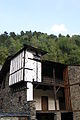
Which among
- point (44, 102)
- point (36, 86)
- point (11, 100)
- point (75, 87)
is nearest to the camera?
point (36, 86)

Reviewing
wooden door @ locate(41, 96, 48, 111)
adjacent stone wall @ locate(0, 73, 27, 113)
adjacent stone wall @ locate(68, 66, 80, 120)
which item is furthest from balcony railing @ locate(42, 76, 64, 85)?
adjacent stone wall @ locate(0, 73, 27, 113)

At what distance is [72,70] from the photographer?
744 inches

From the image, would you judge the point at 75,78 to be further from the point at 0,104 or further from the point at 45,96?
the point at 0,104

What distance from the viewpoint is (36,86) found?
56.0ft

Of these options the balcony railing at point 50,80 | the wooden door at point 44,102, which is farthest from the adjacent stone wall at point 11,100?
the wooden door at point 44,102

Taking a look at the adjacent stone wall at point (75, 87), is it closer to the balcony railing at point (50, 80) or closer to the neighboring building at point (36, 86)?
the neighboring building at point (36, 86)

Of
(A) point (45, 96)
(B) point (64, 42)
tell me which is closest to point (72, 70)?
(A) point (45, 96)

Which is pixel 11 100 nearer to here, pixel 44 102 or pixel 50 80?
pixel 44 102

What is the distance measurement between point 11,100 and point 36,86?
11.2ft

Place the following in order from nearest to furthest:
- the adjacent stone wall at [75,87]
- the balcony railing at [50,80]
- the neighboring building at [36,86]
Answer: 1. the neighboring building at [36,86]
2. the adjacent stone wall at [75,87]
3. the balcony railing at [50,80]

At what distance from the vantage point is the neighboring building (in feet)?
53.6

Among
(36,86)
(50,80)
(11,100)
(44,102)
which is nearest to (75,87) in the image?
(50,80)

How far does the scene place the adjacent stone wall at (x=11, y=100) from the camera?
645 inches

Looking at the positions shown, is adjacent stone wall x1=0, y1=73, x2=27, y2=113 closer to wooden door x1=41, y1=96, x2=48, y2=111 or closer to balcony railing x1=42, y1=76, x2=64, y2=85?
balcony railing x1=42, y1=76, x2=64, y2=85
